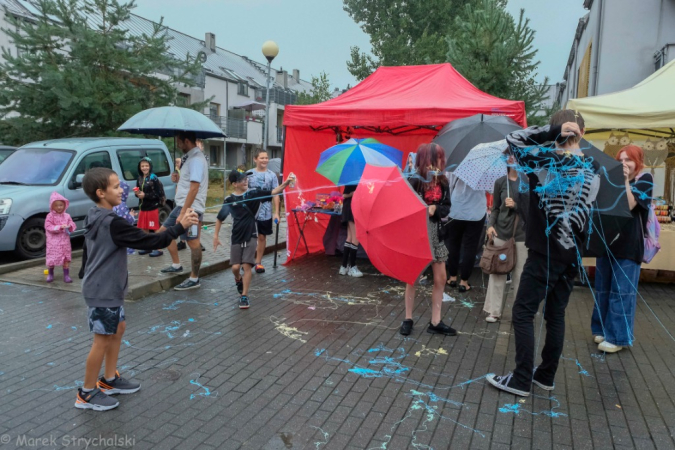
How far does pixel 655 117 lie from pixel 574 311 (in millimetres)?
2822

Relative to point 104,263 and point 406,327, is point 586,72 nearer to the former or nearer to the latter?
point 406,327

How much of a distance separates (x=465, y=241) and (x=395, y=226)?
279 cm

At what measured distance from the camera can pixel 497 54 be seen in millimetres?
13492

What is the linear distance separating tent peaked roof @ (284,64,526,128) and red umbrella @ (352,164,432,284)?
3.20m

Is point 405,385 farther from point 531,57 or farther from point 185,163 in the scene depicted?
point 531,57

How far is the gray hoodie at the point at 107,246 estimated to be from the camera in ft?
11.1

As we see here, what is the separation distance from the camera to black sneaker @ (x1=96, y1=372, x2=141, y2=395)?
3633mm

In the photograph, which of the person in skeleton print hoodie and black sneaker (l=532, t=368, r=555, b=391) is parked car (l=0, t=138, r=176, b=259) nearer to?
the person in skeleton print hoodie

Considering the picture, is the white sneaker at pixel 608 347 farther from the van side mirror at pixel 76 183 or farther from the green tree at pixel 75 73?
the green tree at pixel 75 73

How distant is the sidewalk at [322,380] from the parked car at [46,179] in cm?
218

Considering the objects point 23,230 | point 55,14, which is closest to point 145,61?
point 55,14

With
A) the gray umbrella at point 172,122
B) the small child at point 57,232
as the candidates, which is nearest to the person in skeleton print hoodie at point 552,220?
the gray umbrella at point 172,122

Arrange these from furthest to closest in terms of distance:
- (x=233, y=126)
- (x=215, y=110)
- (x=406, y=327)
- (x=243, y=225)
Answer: (x=233, y=126) → (x=215, y=110) → (x=243, y=225) → (x=406, y=327)

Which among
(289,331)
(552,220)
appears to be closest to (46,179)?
(289,331)
